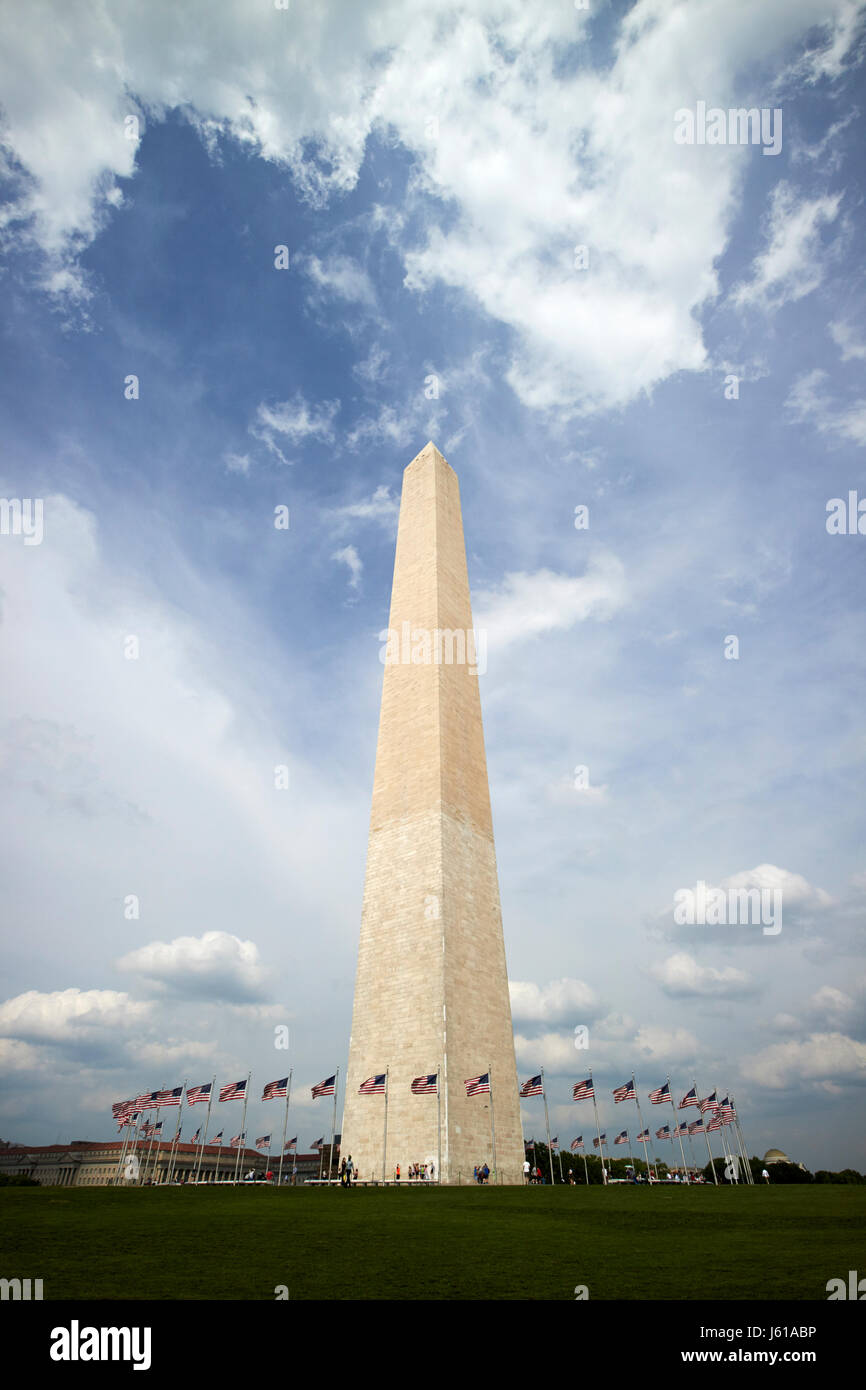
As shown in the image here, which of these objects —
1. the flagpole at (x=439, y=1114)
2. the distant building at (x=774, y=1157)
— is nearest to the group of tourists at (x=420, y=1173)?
the flagpole at (x=439, y=1114)

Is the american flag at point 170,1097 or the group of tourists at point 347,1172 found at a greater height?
the american flag at point 170,1097

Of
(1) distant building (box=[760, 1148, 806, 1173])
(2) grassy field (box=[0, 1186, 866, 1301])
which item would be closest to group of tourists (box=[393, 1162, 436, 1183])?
(2) grassy field (box=[0, 1186, 866, 1301])

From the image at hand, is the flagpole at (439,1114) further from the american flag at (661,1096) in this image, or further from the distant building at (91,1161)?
the distant building at (91,1161)

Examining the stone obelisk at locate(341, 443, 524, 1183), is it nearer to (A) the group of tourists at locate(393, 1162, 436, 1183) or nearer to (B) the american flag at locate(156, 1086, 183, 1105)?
(A) the group of tourists at locate(393, 1162, 436, 1183)

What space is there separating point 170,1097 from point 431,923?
1031 cm

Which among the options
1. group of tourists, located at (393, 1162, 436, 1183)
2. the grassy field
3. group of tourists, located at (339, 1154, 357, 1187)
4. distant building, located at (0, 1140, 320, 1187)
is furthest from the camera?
distant building, located at (0, 1140, 320, 1187)

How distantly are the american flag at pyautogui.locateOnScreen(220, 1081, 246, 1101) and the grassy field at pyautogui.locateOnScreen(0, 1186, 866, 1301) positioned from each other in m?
6.77

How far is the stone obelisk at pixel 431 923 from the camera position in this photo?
86.2ft

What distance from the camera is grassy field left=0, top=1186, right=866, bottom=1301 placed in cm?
880

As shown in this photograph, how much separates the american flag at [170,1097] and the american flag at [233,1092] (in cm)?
178
